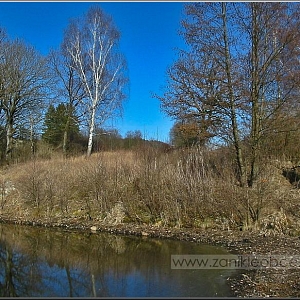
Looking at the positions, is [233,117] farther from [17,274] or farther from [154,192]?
[17,274]

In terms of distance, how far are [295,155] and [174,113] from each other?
6.61 metres

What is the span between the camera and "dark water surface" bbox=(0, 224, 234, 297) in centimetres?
562

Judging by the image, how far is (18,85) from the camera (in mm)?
23984

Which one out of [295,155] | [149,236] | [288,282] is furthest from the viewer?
[295,155]

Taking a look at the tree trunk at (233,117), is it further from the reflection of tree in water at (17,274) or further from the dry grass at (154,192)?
the reflection of tree in water at (17,274)

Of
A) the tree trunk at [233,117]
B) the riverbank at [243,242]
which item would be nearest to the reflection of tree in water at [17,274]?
the riverbank at [243,242]

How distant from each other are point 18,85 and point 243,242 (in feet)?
70.5

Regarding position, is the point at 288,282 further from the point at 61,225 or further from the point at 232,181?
the point at 61,225

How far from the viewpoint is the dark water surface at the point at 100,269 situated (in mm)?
5617

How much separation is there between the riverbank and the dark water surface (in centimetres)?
41

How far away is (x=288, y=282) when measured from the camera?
5.55 m

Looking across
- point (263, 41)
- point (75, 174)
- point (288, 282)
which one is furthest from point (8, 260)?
point (263, 41)

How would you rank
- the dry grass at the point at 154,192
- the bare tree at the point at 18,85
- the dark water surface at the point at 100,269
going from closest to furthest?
1. the dark water surface at the point at 100,269
2. the dry grass at the point at 154,192
3. the bare tree at the point at 18,85

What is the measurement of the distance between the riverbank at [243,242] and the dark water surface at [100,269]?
41 cm
